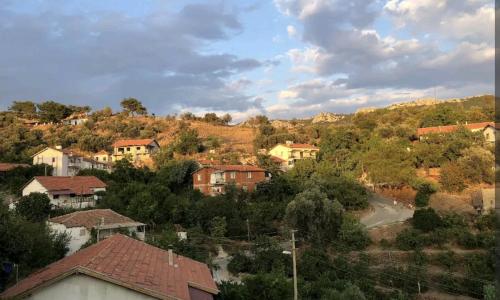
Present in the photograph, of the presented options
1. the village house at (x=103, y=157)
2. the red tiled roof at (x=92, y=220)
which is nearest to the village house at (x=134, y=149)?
the village house at (x=103, y=157)

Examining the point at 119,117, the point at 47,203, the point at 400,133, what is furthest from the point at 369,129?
the point at 119,117

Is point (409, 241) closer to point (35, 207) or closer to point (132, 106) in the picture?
point (35, 207)

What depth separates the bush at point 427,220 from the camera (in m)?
30.6

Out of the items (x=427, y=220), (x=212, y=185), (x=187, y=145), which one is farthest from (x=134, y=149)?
(x=427, y=220)

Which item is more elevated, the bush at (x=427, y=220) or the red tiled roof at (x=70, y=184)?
the red tiled roof at (x=70, y=184)

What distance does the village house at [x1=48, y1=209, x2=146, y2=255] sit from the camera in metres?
26.1

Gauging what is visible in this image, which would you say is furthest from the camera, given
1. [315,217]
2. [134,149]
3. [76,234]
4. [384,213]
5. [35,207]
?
[134,149]

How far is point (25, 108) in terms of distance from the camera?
294ft

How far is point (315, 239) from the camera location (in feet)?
98.6

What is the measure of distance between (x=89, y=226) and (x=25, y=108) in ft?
248

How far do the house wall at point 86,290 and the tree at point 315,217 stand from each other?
898 inches

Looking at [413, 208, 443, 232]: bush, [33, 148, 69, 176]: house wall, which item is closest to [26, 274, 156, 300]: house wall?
[413, 208, 443, 232]: bush

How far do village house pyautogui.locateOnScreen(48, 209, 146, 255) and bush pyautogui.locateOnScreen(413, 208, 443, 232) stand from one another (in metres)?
20.9

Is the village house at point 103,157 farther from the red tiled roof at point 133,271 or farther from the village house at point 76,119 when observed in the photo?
the red tiled roof at point 133,271
